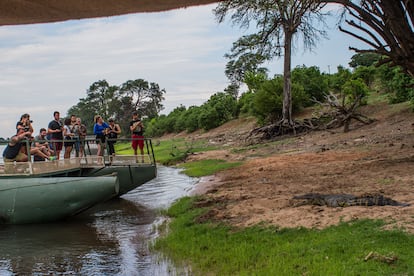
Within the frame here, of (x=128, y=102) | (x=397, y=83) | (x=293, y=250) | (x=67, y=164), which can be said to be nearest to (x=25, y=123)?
(x=67, y=164)

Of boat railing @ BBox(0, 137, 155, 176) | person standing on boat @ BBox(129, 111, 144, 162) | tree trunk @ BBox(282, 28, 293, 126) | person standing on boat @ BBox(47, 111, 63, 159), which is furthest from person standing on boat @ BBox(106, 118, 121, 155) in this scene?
tree trunk @ BBox(282, 28, 293, 126)

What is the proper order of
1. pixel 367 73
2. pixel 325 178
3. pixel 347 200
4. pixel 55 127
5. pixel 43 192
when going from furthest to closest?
pixel 367 73
pixel 55 127
pixel 325 178
pixel 43 192
pixel 347 200

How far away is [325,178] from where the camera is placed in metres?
11.0

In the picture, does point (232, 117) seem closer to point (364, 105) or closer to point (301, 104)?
point (301, 104)

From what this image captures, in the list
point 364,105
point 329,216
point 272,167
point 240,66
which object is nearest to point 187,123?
point 240,66

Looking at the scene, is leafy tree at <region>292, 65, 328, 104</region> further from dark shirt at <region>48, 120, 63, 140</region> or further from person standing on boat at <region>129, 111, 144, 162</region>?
dark shirt at <region>48, 120, 63, 140</region>

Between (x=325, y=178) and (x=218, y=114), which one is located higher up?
(x=218, y=114)

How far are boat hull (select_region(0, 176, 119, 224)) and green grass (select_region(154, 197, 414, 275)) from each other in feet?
9.37

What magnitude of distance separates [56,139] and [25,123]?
1.48 m

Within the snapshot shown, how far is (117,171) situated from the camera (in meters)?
12.8

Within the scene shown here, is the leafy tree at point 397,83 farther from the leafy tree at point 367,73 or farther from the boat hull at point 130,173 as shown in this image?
the boat hull at point 130,173

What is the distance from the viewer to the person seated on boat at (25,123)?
11008 millimetres

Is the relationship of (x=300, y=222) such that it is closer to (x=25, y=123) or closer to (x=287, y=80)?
(x=25, y=123)

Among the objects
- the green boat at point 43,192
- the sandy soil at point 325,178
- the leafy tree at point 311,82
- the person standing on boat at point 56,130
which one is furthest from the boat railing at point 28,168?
the leafy tree at point 311,82
